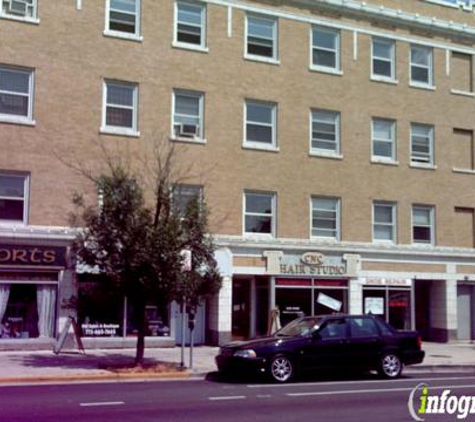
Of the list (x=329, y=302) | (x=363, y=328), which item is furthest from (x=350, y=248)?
(x=363, y=328)

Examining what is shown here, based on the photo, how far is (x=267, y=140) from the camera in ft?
88.0

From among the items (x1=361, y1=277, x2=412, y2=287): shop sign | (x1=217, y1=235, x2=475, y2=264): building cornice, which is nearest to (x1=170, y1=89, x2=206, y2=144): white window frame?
(x1=217, y1=235, x2=475, y2=264): building cornice

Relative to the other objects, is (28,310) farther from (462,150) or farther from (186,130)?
(462,150)

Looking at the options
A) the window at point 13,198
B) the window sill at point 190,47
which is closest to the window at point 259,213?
the window sill at point 190,47

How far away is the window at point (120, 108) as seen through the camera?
955 inches

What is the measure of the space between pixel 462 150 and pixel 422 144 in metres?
2.08

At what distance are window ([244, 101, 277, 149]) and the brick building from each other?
0.06 m

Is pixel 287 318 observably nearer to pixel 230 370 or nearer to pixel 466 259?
pixel 466 259

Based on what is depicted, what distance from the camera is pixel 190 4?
2594 centimetres

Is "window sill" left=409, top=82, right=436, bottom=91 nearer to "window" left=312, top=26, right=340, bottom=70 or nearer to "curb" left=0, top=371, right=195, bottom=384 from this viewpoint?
"window" left=312, top=26, right=340, bottom=70

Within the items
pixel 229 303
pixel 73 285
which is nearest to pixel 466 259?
pixel 229 303

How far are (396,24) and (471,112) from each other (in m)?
5.03

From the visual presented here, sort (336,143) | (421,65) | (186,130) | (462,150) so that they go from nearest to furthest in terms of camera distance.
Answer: (186,130)
(336,143)
(421,65)
(462,150)

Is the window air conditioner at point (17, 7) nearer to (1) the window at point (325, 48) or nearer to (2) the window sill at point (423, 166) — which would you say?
(1) the window at point (325, 48)
